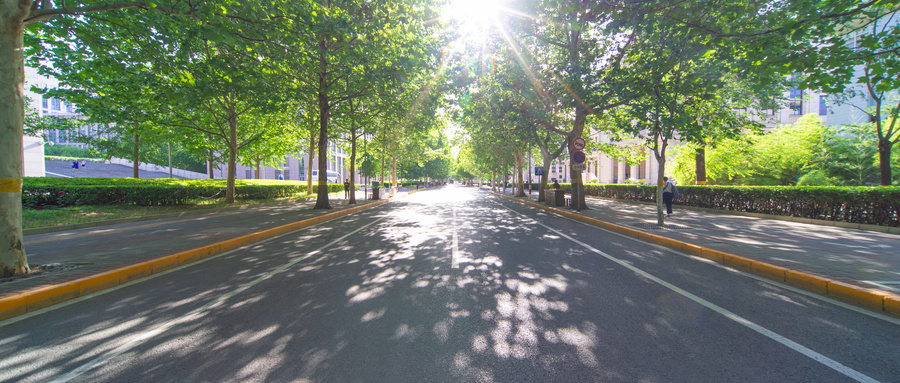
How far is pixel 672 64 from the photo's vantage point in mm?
9992

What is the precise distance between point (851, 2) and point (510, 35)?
11.8m

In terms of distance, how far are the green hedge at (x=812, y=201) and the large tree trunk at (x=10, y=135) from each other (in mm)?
19222

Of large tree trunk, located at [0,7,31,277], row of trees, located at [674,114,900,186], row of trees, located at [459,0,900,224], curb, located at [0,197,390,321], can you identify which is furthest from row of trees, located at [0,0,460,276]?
row of trees, located at [674,114,900,186]

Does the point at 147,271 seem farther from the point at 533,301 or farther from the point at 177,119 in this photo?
the point at 177,119

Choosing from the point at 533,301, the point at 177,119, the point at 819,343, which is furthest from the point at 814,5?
the point at 177,119

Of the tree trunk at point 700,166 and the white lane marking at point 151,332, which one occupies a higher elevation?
the tree trunk at point 700,166

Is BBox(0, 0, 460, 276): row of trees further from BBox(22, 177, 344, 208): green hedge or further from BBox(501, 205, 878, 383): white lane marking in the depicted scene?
BBox(501, 205, 878, 383): white lane marking

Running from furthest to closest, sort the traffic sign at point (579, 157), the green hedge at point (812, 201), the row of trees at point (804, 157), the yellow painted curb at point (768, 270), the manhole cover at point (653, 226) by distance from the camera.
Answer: the row of trees at point (804, 157) → the traffic sign at point (579, 157) → the green hedge at point (812, 201) → the manhole cover at point (653, 226) → the yellow painted curb at point (768, 270)

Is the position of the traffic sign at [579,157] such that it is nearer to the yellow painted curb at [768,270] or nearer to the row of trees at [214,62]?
the row of trees at [214,62]

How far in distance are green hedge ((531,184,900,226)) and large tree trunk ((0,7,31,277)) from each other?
19222mm

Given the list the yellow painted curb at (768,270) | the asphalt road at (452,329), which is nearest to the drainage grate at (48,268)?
the asphalt road at (452,329)

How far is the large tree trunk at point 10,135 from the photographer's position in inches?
173

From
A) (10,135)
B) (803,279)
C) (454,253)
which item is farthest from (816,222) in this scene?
(10,135)

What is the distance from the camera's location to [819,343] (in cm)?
284
